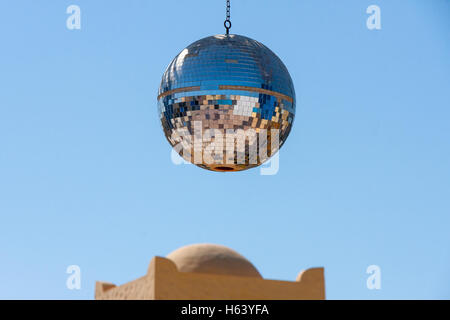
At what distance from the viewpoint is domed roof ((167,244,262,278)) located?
98.4ft

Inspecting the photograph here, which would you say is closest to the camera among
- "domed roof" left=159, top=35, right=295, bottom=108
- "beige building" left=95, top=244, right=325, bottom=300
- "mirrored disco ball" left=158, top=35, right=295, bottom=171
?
"beige building" left=95, top=244, right=325, bottom=300

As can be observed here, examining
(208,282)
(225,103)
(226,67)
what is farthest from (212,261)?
(226,67)

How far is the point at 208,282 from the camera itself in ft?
94.2

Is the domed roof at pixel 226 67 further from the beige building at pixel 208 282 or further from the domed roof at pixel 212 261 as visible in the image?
the beige building at pixel 208 282

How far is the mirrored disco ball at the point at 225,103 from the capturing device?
95.8ft

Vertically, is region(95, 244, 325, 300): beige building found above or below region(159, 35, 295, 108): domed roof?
below

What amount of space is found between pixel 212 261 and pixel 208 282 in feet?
4.69

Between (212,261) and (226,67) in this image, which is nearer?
(226,67)

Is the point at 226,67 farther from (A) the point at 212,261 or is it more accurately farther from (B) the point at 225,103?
(A) the point at 212,261

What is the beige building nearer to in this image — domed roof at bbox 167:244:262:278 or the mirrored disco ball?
domed roof at bbox 167:244:262:278

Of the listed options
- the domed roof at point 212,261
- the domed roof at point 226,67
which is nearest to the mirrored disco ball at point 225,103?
the domed roof at point 226,67

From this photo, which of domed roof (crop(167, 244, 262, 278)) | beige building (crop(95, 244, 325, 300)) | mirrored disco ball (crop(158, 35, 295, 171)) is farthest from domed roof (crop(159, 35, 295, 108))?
beige building (crop(95, 244, 325, 300))
